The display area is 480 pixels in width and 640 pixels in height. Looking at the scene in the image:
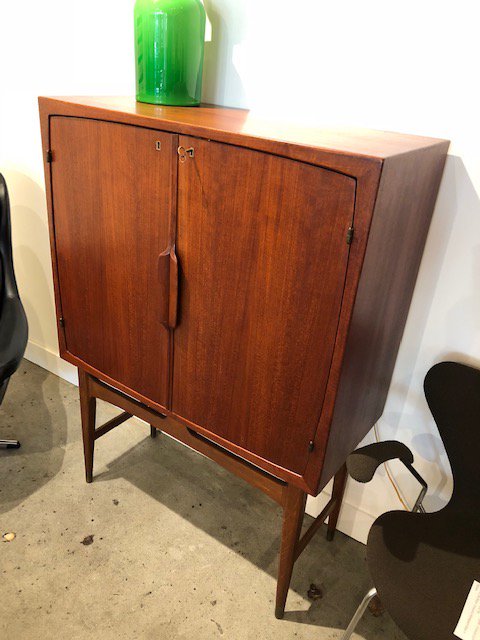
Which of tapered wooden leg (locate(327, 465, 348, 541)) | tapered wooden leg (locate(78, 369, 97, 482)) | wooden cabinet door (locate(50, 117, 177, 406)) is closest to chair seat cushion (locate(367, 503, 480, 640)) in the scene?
tapered wooden leg (locate(327, 465, 348, 541))

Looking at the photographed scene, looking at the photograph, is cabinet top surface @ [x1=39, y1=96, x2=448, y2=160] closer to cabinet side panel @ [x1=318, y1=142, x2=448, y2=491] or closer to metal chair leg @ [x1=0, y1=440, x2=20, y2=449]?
cabinet side panel @ [x1=318, y1=142, x2=448, y2=491]

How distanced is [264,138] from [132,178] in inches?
15.1

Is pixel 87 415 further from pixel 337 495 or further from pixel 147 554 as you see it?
pixel 337 495

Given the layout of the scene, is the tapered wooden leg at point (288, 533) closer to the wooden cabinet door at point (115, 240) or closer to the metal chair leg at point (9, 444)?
the wooden cabinet door at point (115, 240)

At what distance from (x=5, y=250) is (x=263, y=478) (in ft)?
3.89

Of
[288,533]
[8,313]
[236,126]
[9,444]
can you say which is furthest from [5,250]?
[288,533]

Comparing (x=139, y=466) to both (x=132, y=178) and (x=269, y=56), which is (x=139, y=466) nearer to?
(x=132, y=178)

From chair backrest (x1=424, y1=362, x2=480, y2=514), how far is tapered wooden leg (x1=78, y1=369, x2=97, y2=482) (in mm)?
1091

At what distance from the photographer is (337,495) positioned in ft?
5.35

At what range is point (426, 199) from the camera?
1.17 meters

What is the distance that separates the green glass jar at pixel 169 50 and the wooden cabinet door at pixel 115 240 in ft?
0.78

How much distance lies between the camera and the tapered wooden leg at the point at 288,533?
130 centimetres

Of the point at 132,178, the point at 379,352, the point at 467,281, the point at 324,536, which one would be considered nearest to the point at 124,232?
the point at 132,178

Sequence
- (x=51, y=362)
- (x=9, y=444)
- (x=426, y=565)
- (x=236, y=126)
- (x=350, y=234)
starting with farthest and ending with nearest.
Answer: (x=51, y=362) < (x=9, y=444) < (x=426, y=565) < (x=236, y=126) < (x=350, y=234)
